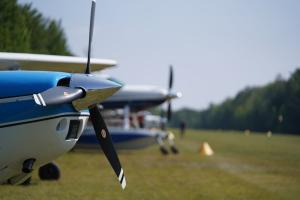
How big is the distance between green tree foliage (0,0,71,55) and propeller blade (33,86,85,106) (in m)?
11.1

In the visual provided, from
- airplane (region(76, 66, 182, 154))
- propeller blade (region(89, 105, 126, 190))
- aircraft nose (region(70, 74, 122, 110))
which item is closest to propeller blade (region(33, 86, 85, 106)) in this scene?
aircraft nose (region(70, 74, 122, 110))

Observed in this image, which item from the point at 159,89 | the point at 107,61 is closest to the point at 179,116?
the point at 159,89

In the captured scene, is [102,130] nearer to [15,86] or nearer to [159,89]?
[15,86]

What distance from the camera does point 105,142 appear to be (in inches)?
324

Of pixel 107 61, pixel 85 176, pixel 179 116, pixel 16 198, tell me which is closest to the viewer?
pixel 16 198

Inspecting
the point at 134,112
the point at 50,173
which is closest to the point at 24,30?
the point at 134,112

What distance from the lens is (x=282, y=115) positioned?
58.4 feet

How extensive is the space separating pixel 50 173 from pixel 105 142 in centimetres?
428

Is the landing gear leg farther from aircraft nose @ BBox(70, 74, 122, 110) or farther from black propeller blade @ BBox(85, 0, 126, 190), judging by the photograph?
aircraft nose @ BBox(70, 74, 122, 110)

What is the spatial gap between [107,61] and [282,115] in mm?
8471

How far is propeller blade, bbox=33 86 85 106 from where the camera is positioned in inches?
257

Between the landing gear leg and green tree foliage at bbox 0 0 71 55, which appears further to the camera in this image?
green tree foliage at bbox 0 0 71 55

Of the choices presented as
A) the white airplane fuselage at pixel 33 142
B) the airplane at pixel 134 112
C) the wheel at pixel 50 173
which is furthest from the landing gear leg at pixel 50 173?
the airplane at pixel 134 112

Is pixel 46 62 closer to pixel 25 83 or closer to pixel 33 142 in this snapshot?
pixel 25 83
